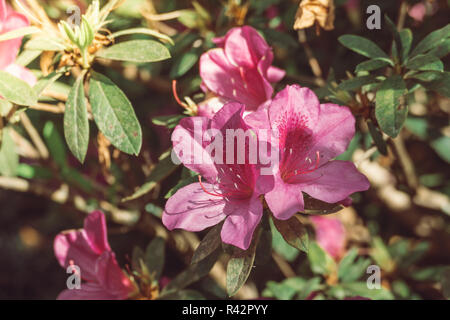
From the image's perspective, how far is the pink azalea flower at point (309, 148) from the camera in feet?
2.91

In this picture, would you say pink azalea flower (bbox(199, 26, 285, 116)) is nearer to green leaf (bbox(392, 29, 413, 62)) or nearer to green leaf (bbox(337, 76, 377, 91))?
green leaf (bbox(337, 76, 377, 91))

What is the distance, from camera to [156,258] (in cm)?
134

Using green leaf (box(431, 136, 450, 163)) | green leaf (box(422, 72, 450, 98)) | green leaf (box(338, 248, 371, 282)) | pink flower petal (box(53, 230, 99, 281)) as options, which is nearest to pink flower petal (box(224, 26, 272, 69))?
green leaf (box(422, 72, 450, 98))

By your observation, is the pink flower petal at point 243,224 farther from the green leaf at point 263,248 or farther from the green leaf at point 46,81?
the green leaf at point 46,81

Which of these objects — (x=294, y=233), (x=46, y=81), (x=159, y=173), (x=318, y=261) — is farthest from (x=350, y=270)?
(x=46, y=81)

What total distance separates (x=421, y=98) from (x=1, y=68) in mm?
1614

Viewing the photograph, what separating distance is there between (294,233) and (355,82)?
0.38m

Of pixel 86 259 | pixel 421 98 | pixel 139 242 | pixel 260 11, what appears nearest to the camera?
pixel 86 259

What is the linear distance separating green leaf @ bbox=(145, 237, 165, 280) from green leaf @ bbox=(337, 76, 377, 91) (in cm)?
69

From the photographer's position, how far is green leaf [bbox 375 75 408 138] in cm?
98

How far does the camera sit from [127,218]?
1.76 meters

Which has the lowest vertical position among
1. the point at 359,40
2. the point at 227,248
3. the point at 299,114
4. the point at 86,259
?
the point at 86,259
